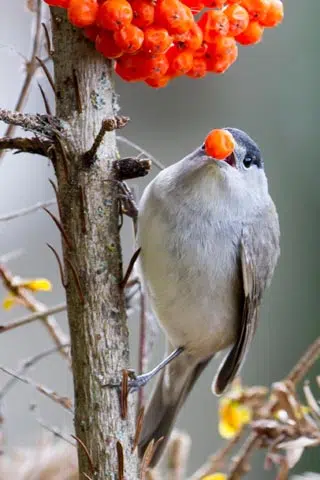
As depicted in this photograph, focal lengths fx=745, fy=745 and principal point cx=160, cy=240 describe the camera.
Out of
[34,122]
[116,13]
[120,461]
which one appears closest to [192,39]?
[116,13]

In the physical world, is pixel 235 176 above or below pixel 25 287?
above

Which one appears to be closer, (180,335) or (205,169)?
(205,169)

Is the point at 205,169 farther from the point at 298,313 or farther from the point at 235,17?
the point at 298,313

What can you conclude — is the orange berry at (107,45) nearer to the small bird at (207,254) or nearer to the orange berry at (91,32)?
the orange berry at (91,32)

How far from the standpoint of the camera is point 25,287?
1347mm

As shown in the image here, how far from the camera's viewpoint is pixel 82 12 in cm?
99

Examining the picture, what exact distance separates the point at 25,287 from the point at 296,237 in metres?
2.33

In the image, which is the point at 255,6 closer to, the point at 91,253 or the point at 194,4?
the point at 194,4

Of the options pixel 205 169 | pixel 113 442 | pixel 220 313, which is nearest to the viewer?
pixel 113 442

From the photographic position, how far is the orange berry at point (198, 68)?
113 cm

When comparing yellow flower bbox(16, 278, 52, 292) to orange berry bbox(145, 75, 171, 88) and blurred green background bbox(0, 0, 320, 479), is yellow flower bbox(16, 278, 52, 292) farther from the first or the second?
blurred green background bbox(0, 0, 320, 479)

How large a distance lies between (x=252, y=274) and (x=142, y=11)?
0.73 metres

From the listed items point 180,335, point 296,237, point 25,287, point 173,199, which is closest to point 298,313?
point 296,237

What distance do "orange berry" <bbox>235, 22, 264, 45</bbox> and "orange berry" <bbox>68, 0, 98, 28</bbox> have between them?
25cm
